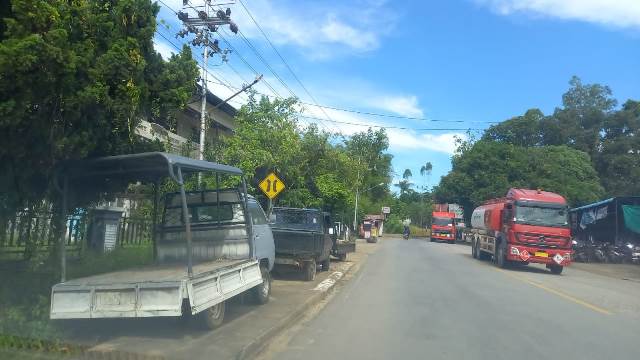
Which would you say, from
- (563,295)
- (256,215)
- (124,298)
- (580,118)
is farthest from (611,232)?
(580,118)

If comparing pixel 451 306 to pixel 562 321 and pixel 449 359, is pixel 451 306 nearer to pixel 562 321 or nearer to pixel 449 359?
pixel 562 321

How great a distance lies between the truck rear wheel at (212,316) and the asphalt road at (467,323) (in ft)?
3.15

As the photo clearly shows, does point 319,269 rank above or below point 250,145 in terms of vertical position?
below

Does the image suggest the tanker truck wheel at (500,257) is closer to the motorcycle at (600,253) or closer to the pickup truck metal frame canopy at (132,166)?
the motorcycle at (600,253)

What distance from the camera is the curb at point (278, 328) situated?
23.6 feet

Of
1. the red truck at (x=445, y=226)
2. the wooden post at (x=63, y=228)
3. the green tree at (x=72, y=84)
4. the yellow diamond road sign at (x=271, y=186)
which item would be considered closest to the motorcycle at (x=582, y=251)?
the yellow diamond road sign at (x=271, y=186)

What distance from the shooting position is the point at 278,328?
8.82 metres

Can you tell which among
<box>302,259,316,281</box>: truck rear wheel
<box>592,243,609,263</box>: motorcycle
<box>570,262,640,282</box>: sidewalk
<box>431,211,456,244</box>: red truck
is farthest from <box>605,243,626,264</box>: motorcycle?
<box>431,211,456,244</box>: red truck

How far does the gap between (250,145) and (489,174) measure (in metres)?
40.5

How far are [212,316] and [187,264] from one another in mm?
1049

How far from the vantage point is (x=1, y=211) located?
→ 28.4ft

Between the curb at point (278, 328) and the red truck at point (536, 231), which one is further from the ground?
the red truck at point (536, 231)

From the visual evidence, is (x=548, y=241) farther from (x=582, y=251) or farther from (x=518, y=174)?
(x=518, y=174)

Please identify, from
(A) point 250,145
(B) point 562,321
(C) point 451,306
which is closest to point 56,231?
(C) point 451,306
